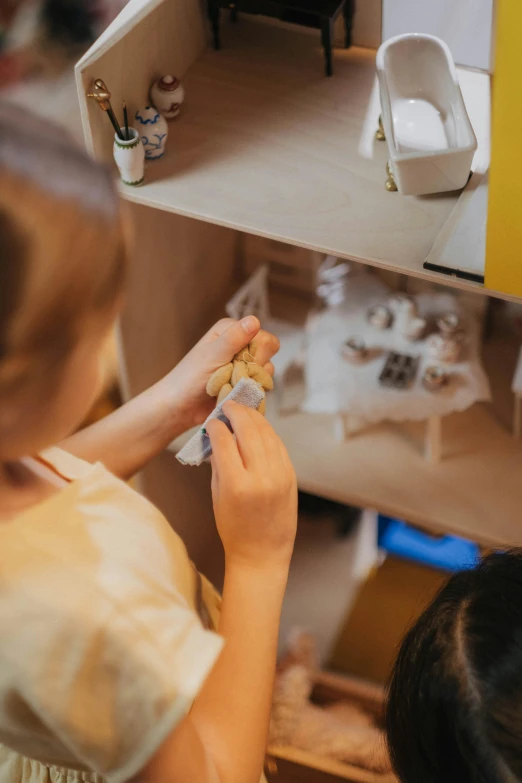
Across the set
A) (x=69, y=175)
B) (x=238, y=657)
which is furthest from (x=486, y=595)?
(x=69, y=175)

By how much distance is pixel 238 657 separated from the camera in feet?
2.47

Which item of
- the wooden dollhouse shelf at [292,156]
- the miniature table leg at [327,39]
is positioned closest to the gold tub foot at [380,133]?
the wooden dollhouse shelf at [292,156]

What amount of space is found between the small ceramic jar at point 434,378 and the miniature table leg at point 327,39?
45 cm

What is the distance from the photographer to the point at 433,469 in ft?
3.95

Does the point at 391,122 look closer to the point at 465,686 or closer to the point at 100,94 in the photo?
the point at 100,94

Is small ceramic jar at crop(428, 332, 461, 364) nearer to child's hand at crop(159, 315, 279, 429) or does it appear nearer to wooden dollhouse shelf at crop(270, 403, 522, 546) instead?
wooden dollhouse shelf at crop(270, 403, 522, 546)

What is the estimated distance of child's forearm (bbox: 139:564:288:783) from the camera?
723 mm

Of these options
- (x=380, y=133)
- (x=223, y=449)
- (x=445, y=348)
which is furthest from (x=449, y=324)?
(x=223, y=449)

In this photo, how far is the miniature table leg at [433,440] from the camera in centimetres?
117

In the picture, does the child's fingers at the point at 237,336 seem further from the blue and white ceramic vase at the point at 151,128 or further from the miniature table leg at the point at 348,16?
the miniature table leg at the point at 348,16

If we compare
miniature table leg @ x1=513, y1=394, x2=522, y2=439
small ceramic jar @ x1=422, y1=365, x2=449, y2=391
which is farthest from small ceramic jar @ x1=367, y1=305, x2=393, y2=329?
miniature table leg @ x1=513, y1=394, x2=522, y2=439

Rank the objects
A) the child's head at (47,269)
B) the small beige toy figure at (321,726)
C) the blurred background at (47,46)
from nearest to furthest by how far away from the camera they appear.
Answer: the child's head at (47,269) < the small beige toy figure at (321,726) < the blurred background at (47,46)

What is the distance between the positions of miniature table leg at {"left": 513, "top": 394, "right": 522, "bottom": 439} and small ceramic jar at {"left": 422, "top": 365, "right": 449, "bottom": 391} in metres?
0.11

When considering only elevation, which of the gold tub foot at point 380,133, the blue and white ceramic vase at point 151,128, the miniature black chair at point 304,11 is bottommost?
the gold tub foot at point 380,133
